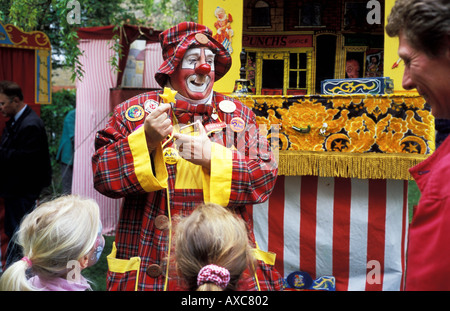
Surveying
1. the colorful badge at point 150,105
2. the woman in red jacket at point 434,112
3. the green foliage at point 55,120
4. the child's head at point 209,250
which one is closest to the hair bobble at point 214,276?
the child's head at point 209,250

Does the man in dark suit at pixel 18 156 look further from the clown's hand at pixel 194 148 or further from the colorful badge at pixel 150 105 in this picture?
the clown's hand at pixel 194 148

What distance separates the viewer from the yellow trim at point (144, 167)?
202cm

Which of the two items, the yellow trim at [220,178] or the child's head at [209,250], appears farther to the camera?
the yellow trim at [220,178]

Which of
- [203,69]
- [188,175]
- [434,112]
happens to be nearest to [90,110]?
[203,69]

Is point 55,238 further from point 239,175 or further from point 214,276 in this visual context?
point 239,175

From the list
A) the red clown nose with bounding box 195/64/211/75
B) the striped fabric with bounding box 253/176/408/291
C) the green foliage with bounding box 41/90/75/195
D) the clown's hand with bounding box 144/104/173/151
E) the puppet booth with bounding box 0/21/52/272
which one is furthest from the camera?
the green foliage with bounding box 41/90/75/195

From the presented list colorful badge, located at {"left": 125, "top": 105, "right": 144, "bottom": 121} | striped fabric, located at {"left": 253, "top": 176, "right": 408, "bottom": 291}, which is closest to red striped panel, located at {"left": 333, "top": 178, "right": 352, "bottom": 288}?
striped fabric, located at {"left": 253, "top": 176, "right": 408, "bottom": 291}

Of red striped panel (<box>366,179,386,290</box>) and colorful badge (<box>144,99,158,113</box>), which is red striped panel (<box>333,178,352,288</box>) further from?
colorful badge (<box>144,99,158,113</box>)

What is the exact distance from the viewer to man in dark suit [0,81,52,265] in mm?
3973

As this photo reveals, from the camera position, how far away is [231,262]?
1.44 metres

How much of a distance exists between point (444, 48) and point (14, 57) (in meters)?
3.92

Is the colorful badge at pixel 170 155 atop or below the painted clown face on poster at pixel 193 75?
below

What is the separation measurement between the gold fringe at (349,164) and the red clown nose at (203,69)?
3.98 feet

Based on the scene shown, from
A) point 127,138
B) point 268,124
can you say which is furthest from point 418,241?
point 268,124
